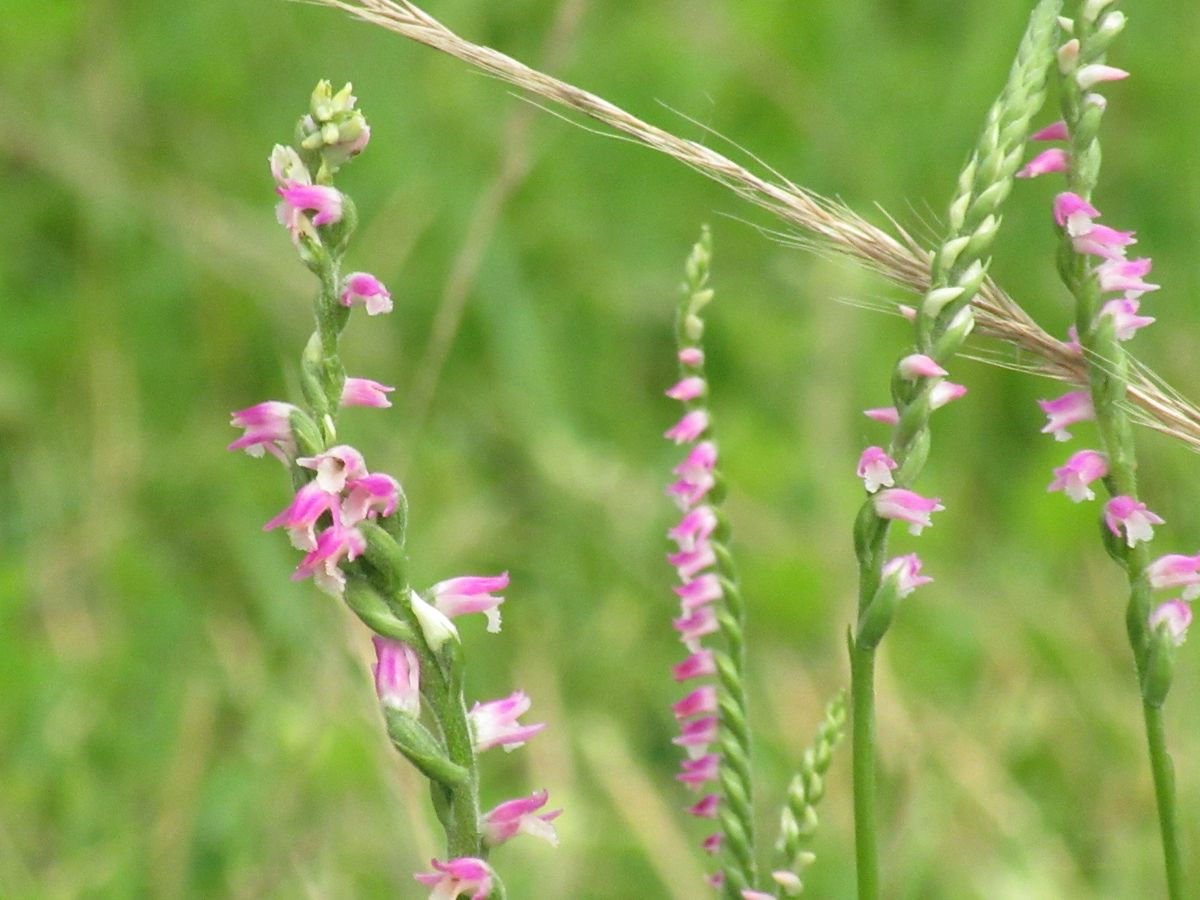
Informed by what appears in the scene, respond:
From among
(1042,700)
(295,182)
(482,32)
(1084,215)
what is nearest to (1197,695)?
(1042,700)

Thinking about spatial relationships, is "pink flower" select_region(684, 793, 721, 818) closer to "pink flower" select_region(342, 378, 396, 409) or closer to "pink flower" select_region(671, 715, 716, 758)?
"pink flower" select_region(671, 715, 716, 758)

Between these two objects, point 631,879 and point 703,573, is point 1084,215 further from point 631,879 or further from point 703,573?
point 631,879

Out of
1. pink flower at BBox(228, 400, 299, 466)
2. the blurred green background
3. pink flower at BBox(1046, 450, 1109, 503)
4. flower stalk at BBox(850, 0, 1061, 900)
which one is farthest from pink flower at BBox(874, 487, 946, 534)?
the blurred green background

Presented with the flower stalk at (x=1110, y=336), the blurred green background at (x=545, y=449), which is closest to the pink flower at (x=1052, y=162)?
the flower stalk at (x=1110, y=336)

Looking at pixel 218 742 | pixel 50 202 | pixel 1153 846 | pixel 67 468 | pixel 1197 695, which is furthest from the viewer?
pixel 50 202

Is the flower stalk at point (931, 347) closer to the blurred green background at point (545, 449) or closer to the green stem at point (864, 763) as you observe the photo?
the green stem at point (864, 763)
